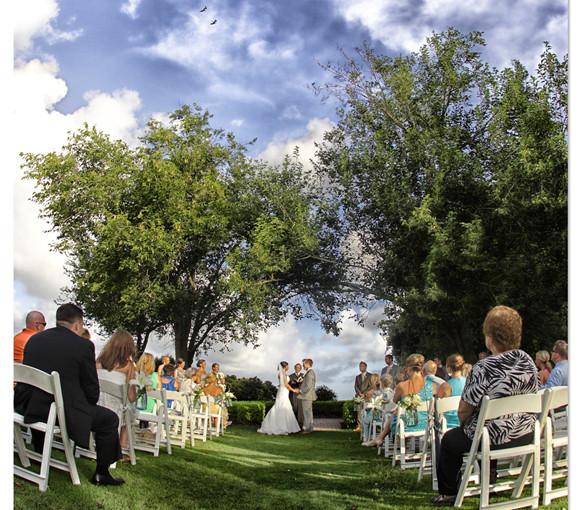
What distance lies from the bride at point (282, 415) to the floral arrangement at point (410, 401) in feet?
21.7

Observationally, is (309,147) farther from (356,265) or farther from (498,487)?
(498,487)

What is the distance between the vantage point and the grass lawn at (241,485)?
15.0 feet

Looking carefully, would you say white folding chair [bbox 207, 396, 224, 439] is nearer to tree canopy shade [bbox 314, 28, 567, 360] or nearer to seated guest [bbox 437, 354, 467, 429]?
tree canopy shade [bbox 314, 28, 567, 360]

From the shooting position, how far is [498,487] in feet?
14.6

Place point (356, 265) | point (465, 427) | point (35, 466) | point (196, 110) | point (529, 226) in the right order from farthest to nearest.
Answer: point (196, 110) < point (356, 265) < point (529, 226) < point (35, 466) < point (465, 427)

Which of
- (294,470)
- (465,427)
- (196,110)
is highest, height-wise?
(196,110)

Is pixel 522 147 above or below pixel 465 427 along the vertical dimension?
above

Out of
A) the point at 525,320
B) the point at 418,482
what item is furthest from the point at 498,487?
the point at 525,320

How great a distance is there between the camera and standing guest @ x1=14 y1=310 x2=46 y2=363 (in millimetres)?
5945

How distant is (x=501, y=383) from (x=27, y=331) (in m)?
4.79

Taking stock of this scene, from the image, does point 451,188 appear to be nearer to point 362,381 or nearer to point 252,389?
point 362,381

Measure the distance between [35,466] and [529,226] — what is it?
38.7 feet

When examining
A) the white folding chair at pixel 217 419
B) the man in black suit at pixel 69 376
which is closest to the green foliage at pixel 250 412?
the white folding chair at pixel 217 419

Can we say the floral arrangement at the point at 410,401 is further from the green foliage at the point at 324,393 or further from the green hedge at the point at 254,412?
the green foliage at the point at 324,393
